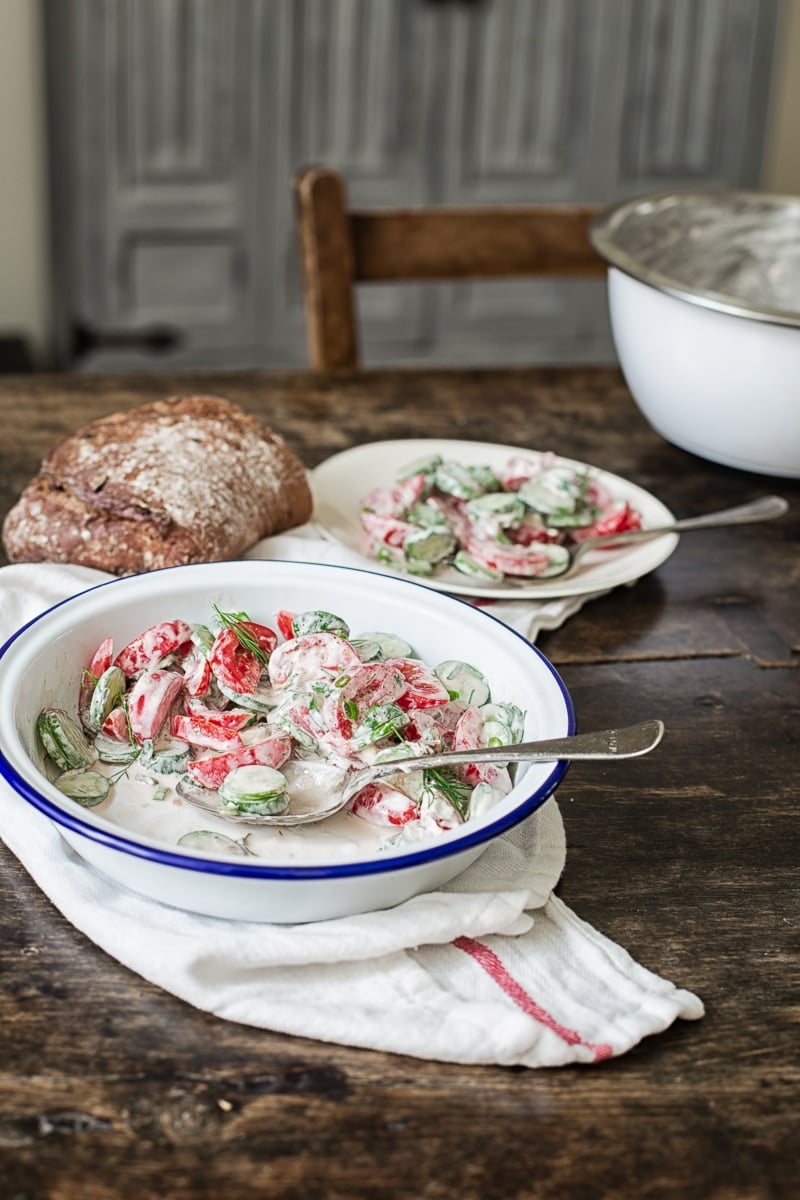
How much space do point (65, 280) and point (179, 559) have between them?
238cm

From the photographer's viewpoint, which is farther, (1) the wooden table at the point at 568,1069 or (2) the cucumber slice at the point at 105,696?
(2) the cucumber slice at the point at 105,696

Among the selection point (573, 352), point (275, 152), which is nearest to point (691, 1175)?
point (275, 152)

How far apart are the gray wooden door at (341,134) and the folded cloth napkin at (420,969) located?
270cm

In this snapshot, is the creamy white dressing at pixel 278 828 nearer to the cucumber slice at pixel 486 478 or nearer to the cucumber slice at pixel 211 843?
the cucumber slice at pixel 211 843

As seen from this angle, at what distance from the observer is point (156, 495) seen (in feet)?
3.68

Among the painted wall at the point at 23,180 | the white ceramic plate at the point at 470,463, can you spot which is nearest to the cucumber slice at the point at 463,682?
the white ceramic plate at the point at 470,463

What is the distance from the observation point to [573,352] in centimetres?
368

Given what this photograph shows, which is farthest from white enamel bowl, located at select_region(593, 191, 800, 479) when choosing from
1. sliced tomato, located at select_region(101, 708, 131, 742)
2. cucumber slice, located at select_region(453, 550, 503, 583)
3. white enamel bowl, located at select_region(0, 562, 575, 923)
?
sliced tomato, located at select_region(101, 708, 131, 742)

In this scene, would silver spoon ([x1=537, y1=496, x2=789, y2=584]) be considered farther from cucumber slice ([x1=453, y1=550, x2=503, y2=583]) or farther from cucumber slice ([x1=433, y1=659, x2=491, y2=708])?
cucumber slice ([x1=433, y1=659, x2=491, y2=708])

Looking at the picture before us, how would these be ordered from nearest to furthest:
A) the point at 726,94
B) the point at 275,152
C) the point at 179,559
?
the point at 179,559 → the point at 275,152 → the point at 726,94

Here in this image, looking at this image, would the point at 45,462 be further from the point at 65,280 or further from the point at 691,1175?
the point at 65,280

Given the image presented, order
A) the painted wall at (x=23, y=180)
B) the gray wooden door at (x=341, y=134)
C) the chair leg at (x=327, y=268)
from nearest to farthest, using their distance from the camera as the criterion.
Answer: the chair leg at (x=327, y=268), the painted wall at (x=23, y=180), the gray wooden door at (x=341, y=134)

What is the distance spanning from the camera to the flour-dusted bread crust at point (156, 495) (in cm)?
111

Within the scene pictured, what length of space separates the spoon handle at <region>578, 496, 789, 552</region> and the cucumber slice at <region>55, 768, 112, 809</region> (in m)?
0.54
